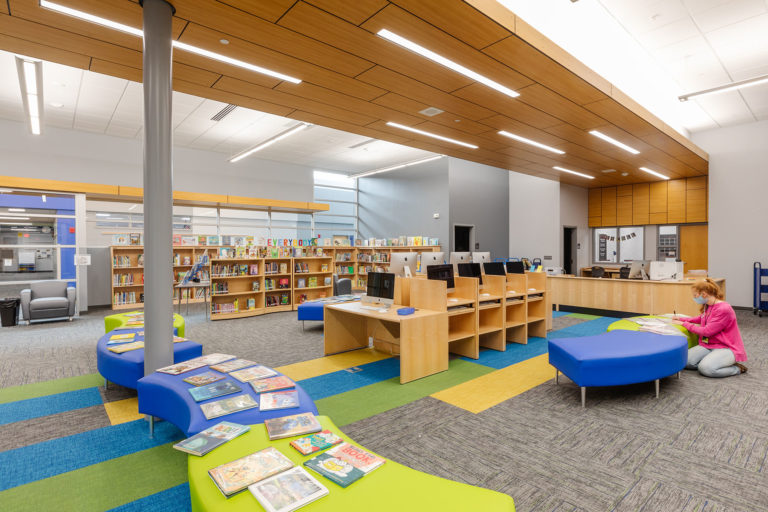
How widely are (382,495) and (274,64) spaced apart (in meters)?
4.28

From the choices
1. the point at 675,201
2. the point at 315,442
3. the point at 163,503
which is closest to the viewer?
the point at 315,442

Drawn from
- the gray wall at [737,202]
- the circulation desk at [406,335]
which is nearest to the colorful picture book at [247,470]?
the circulation desk at [406,335]

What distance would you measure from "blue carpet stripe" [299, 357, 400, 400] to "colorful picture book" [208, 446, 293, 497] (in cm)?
223

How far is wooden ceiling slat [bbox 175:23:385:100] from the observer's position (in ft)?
12.1

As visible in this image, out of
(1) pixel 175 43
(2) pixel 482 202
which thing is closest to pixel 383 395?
(1) pixel 175 43

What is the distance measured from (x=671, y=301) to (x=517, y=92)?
18.3ft

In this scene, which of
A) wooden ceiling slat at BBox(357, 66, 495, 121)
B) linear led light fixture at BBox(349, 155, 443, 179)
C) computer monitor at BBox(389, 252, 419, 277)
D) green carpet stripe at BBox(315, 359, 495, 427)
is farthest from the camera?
linear led light fixture at BBox(349, 155, 443, 179)

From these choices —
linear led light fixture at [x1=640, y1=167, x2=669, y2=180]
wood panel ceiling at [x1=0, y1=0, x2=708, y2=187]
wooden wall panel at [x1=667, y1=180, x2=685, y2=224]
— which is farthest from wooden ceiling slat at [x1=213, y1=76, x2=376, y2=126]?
wooden wall panel at [x1=667, y1=180, x2=685, y2=224]

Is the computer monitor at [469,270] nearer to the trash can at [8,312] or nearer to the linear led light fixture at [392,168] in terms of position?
the linear led light fixture at [392,168]

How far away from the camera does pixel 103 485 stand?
254cm

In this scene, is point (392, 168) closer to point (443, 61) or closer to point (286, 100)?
point (286, 100)

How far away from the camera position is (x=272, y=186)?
45.4 feet

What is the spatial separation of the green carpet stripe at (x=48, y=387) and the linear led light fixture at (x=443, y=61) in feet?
16.1

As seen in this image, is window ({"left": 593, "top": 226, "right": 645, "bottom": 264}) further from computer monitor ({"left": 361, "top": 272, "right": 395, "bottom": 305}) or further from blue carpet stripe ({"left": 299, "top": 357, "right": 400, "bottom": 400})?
blue carpet stripe ({"left": 299, "top": 357, "right": 400, "bottom": 400})
